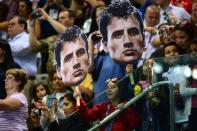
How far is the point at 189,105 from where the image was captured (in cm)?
653

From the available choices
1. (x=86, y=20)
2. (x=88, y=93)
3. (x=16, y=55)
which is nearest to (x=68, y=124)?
(x=88, y=93)

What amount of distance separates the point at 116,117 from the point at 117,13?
5.89ft

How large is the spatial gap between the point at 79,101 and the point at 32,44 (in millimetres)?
2692

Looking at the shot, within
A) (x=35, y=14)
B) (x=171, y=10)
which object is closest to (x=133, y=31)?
(x=171, y=10)

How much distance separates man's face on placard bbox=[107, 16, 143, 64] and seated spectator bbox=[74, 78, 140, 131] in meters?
0.65

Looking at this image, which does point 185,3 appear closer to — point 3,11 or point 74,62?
point 74,62

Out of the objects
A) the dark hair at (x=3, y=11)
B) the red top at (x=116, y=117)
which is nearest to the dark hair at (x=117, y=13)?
the red top at (x=116, y=117)

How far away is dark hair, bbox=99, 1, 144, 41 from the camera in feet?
27.1

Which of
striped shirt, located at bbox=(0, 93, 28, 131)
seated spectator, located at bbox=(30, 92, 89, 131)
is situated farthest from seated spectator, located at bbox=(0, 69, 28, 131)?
seated spectator, located at bbox=(30, 92, 89, 131)

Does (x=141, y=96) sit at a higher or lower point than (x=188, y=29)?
lower

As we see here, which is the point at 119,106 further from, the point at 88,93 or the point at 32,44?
the point at 32,44

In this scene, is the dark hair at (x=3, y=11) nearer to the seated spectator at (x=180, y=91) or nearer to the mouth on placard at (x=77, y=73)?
the mouth on placard at (x=77, y=73)

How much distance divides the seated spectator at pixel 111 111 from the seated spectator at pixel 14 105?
2.60 feet

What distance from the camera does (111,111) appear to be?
6.96 metres
